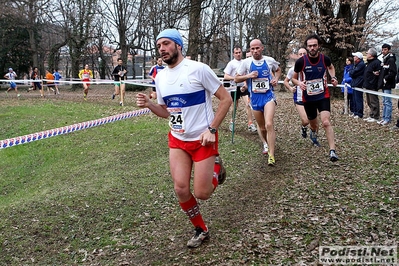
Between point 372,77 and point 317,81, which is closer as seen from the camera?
point 317,81

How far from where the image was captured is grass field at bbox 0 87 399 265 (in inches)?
176

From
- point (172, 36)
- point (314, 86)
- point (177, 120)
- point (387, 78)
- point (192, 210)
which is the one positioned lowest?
point (192, 210)

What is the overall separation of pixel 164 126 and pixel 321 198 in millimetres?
7159

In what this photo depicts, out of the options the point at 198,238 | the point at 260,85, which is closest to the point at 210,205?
the point at 198,238

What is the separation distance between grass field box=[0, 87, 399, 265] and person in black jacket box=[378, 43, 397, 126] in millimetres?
1299

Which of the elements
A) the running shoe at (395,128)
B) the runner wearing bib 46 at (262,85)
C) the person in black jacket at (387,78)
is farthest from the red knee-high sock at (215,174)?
the person in black jacket at (387,78)

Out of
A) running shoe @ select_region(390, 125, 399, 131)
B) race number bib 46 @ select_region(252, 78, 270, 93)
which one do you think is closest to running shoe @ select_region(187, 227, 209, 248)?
race number bib 46 @ select_region(252, 78, 270, 93)

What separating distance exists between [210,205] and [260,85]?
2921 millimetres

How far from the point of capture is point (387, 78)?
11.5 metres

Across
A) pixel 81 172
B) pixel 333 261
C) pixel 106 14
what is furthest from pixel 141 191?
pixel 106 14

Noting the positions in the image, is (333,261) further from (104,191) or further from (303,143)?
(303,143)

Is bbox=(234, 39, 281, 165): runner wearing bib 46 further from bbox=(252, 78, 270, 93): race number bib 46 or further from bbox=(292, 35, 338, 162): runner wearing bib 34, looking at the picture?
bbox=(292, 35, 338, 162): runner wearing bib 34

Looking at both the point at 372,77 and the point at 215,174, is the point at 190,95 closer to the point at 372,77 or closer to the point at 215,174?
the point at 215,174

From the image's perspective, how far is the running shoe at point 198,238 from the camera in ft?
14.6
